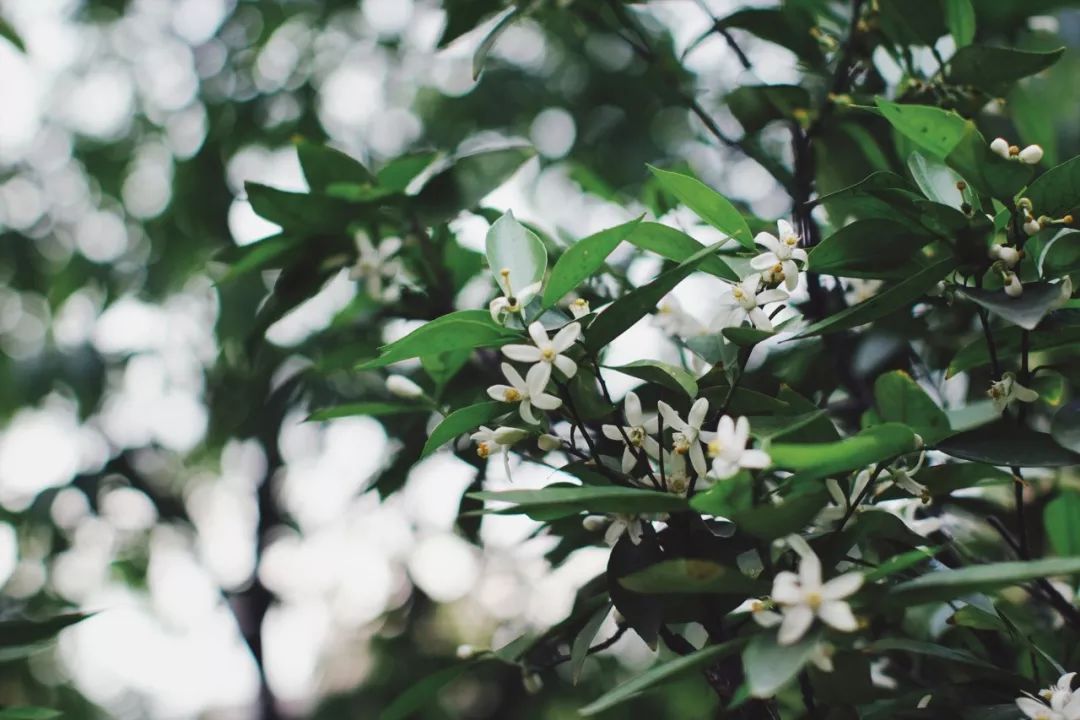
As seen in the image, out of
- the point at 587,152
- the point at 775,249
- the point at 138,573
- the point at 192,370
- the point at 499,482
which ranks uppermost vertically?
the point at 775,249

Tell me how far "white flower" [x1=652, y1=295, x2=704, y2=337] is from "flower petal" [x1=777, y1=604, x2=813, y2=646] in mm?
395

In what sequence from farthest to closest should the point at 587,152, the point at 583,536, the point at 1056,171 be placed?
the point at 587,152, the point at 583,536, the point at 1056,171

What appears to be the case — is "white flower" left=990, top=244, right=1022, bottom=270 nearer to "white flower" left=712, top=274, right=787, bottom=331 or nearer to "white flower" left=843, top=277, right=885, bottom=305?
"white flower" left=712, top=274, right=787, bottom=331

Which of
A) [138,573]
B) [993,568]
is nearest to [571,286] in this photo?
[993,568]

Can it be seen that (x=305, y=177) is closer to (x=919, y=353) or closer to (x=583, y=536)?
(x=583, y=536)

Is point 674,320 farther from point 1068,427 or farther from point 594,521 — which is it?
point 1068,427

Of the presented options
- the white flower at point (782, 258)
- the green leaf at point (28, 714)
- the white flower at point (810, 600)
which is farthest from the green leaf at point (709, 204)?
the green leaf at point (28, 714)

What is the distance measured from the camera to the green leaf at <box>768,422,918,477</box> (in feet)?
1.42

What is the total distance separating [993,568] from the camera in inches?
16.7

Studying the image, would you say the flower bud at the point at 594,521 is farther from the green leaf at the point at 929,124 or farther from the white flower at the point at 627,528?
the green leaf at the point at 929,124

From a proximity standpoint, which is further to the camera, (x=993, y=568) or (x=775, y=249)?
(x=775, y=249)

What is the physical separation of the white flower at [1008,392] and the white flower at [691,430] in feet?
0.71

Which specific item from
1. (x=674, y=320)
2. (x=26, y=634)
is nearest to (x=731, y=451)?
(x=674, y=320)

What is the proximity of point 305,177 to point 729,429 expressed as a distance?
54 centimetres
